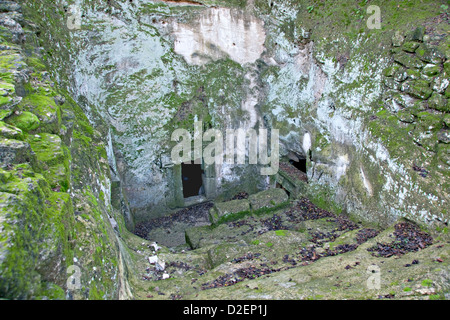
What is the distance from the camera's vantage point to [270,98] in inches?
412

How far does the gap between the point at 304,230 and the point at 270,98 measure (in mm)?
4634

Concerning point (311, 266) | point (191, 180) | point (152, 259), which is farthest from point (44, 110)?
point (191, 180)

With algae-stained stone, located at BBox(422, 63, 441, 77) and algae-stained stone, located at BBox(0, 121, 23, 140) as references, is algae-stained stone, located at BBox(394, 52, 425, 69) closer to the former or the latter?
algae-stained stone, located at BBox(422, 63, 441, 77)

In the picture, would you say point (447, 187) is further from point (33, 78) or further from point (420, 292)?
point (33, 78)

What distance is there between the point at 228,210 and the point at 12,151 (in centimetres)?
626

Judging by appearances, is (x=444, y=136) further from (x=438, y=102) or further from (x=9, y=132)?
(x=9, y=132)

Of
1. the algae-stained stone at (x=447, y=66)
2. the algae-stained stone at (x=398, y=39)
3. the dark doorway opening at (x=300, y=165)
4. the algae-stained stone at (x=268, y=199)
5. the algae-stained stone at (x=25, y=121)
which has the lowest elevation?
the algae-stained stone at (x=268, y=199)

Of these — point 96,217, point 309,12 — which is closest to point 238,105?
point 309,12

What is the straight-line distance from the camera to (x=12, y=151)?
3430 mm

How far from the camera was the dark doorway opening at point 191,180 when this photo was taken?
11.7 m

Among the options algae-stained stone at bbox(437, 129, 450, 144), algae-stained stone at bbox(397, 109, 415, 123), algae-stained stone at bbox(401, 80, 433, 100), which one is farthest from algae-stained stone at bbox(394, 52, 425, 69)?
algae-stained stone at bbox(437, 129, 450, 144)

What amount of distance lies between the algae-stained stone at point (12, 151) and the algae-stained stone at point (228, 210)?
5.94m

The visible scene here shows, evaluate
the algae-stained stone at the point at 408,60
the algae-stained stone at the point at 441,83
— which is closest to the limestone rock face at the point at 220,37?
the algae-stained stone at the point at 408,60

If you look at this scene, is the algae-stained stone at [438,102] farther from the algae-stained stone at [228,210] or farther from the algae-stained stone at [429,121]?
the algae-stained stone at [228,210]
